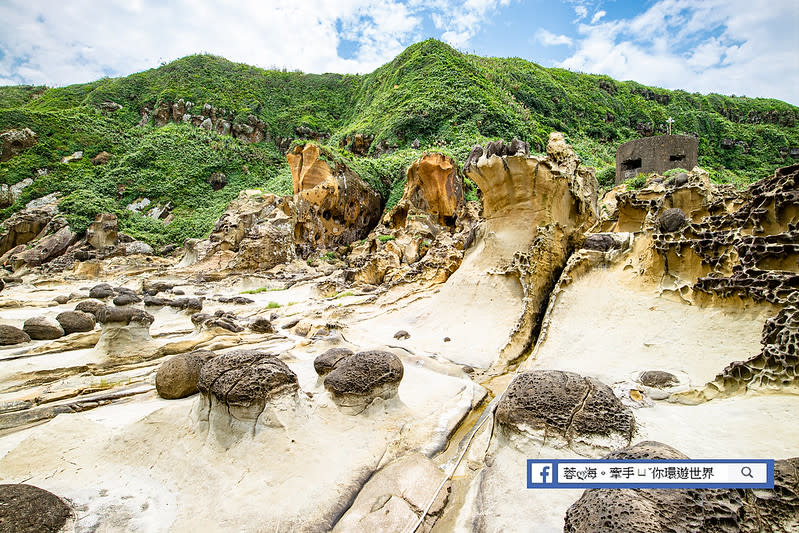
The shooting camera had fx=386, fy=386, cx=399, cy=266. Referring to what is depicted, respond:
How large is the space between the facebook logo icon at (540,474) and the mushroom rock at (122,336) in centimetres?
597

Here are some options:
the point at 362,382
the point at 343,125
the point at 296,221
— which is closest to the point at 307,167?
the point at 296,221

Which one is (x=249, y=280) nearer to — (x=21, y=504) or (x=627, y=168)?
(x=21, y=504)

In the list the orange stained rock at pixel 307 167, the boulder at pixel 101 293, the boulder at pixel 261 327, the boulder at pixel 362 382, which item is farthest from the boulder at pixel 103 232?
the boulder at pixel 362 382

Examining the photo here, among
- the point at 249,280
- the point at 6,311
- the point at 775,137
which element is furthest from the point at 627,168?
the point at 775,137

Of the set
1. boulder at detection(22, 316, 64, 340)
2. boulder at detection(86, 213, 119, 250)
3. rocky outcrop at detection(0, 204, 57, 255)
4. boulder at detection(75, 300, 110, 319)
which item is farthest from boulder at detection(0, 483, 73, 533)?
rocky outcrop at detection(0, 204, 57, 255)

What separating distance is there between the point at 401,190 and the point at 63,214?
68.1 ft

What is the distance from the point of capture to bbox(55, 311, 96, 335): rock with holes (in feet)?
22.4

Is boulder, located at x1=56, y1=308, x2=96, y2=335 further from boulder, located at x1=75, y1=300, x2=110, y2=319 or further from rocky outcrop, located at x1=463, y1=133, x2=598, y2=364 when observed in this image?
rocky outcrop, located at x1=463, y1=133, x2=598, y2=364

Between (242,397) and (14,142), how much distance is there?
40119mm

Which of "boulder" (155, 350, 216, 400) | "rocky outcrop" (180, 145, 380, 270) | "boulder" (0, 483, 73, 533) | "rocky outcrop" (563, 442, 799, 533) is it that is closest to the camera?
"rocky outcrop" (563, 442, 799, 533)

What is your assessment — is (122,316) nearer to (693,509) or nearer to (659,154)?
(693,509)

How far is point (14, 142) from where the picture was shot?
29578mm

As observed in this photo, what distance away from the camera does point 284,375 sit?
A: 345 cm

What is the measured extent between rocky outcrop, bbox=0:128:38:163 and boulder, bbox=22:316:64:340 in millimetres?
33508
